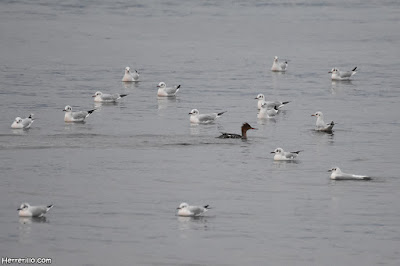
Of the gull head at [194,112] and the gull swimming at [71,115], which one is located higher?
the gull head at [194,112]

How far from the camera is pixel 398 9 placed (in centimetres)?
7656

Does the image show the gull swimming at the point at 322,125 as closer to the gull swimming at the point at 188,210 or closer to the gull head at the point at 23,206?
the gull swimming at the point at 188,210

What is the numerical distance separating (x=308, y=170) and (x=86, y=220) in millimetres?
6735

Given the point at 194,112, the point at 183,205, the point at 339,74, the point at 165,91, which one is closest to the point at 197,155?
the point at 194,112

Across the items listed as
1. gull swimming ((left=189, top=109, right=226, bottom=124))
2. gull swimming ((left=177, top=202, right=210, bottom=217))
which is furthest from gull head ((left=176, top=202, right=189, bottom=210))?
gull swimming ((left=189, top=109, right=226, bottom=124))

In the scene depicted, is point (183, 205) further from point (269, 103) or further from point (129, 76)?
point (129, 76)

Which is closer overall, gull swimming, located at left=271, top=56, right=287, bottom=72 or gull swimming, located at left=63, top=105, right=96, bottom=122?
gull swimming, located at left=63, top=105, right=96, bottom=122

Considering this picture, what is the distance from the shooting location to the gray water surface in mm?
17328

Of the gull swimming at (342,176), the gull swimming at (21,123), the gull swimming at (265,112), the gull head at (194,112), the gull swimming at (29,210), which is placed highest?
the gull swimming at (265,112)

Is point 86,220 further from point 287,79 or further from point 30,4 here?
point 30,4

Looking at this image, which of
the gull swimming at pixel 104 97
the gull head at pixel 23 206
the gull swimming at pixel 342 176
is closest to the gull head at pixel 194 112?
the gull swimming at pixel 104 97

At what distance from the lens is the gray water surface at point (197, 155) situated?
17.3 m

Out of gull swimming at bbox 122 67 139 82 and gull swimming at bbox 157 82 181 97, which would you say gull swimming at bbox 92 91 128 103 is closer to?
gull swimming at bbox 157 82 181 97

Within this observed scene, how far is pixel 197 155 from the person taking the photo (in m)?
24.9
